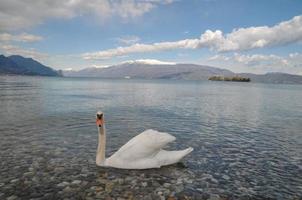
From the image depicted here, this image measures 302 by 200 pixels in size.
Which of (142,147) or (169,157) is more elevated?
(142,147)

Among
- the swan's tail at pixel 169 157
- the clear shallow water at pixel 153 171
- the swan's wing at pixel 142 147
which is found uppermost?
the swan's wing at pixel 142 147

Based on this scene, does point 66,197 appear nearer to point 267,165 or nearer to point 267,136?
point 267,165

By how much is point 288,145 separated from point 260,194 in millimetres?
9918

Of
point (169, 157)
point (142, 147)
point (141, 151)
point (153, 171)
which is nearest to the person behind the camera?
point (142, 147)

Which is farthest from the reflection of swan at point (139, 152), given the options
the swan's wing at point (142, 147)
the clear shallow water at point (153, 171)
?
the clear shallow water at point (153, 171)

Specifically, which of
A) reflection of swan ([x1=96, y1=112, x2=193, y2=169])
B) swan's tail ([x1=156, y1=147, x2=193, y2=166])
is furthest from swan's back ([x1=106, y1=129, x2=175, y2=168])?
swan's tail ([x1=156, y1=147, x2=193, y2=166])

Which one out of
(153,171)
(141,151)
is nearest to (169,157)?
(153,171)

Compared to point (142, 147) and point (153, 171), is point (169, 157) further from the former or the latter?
point (142, 147)

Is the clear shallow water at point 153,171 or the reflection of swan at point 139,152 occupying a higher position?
the reflection of swan at point 139,152

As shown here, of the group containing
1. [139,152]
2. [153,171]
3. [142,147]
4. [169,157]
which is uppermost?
[142,147]

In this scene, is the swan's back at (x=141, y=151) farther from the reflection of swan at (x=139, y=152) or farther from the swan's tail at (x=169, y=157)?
the swan's tail at (x=169, y=157)

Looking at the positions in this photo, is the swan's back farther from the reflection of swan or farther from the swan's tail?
the swan's tail

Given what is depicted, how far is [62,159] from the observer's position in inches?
588

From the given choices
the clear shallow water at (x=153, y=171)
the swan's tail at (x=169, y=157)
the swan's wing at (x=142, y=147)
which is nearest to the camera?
the clear shallow water at (x=153, y=171)
